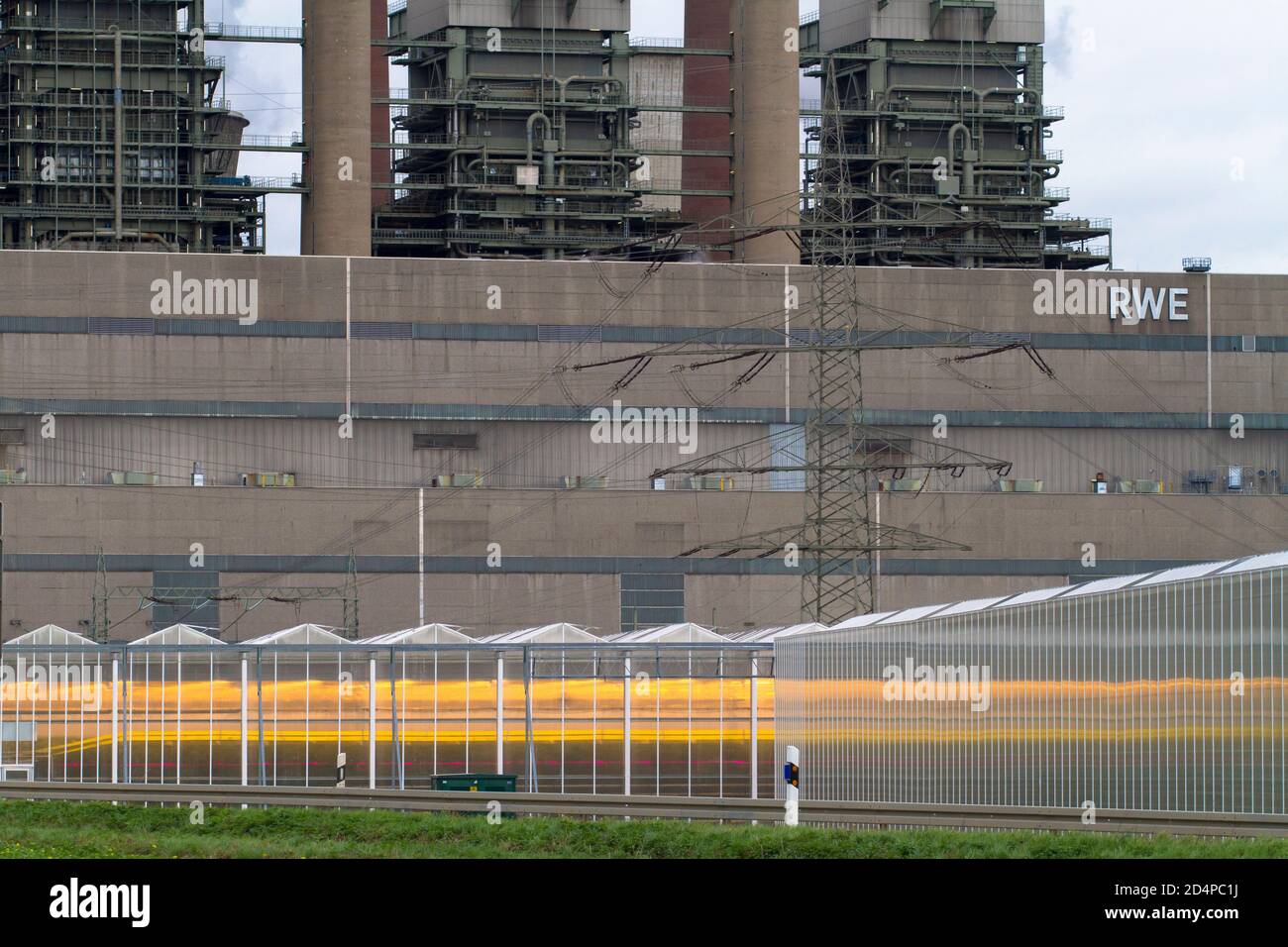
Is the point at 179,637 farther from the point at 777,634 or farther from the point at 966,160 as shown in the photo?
the point at 966,160

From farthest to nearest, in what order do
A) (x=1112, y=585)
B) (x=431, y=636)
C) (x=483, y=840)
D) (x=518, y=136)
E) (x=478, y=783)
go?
1. (x=518, y=136)
2. (x=431, y=636)
3. (x=478, y=783)
4. (x=1112, y=585)
5. (x=483, y=840)

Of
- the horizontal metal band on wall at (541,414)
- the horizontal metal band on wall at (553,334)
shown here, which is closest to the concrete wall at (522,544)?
the horizontal metal band on wall at (541,414)

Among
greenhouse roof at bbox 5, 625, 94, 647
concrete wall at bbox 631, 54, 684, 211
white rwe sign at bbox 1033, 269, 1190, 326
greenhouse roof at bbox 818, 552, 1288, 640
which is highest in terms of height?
concrete wall at bbox 631, 54, 684, 211

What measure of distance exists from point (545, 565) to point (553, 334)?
30.2ft

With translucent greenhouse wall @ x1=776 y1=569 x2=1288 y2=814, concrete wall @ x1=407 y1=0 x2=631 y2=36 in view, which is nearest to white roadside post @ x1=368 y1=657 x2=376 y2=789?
translucent greenhouse wall @ x1=776 y1=569 x2=1288 y2=814

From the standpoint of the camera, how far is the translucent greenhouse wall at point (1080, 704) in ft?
79.7

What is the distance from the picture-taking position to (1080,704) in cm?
2722

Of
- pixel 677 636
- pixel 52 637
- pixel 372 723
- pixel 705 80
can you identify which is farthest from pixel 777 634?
pixel 705 80

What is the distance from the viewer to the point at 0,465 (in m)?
76.2

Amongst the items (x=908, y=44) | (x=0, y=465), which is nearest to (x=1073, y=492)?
(x=908, y=44)

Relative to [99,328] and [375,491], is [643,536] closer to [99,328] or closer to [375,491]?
[375,491]

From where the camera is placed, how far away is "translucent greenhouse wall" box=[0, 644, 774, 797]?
43031 millimetres

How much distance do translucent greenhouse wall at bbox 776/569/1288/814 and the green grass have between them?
2004 millimetres

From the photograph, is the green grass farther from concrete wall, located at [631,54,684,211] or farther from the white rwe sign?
concrete wall, located at [631,54,684,211]
